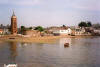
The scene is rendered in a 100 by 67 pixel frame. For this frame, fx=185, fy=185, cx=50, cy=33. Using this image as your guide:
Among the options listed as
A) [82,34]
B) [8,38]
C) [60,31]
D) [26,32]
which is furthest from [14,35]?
[82,34]

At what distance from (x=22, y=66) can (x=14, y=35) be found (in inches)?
2289

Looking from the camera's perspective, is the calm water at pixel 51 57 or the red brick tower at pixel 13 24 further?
the red brick tower at pixel 13 24

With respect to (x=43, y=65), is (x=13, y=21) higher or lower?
higher

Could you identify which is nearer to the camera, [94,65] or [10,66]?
[10,66]

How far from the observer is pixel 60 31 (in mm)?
112125

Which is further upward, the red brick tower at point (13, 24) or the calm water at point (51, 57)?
the red brick tower at point (13, 24)

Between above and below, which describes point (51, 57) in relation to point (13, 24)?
below

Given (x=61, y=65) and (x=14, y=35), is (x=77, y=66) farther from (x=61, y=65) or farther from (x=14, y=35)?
(x=14, y=35)

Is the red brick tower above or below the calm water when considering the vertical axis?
above

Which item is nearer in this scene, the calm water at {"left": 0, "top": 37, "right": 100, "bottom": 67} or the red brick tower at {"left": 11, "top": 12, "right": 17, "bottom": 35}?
the calm water at {"left": 0, "top": 37, "right": 100, "bottom": 67}

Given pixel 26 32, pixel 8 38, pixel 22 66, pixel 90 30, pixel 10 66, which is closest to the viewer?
pixel 10 66

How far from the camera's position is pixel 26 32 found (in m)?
91.2

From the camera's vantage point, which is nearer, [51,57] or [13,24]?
[51,57]

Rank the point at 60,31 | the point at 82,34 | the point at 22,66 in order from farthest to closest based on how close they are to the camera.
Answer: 1. the point at 82,34
2. the point at 60,31
3. the point at 22,66
